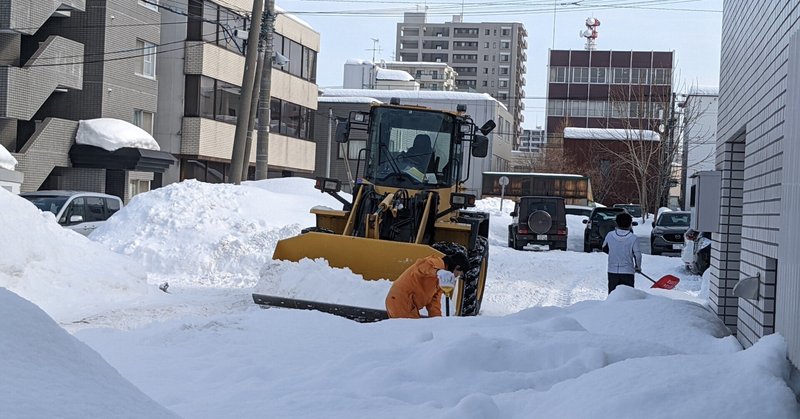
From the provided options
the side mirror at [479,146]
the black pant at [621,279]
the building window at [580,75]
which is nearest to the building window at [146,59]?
the side mirror at [479,146]

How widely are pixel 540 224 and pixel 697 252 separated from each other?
10.7m

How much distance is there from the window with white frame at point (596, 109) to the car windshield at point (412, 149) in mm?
83729

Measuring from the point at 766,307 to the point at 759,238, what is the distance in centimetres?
75

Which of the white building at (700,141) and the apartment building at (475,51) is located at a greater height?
the apartment building at (475,51)

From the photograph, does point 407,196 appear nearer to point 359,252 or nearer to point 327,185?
point 327,185

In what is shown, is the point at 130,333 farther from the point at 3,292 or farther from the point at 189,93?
the point at 189,93

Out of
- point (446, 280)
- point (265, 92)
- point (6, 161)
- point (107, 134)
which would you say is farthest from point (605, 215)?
point (446, 280)

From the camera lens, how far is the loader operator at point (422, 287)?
9680 mm

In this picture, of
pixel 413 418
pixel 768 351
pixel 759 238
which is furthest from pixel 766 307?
pixel 413 418

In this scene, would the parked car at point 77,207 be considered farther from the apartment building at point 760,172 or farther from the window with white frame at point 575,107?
the window with white frame at point 575,107

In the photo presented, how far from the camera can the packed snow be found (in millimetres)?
5625

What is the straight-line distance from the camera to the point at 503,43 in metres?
138

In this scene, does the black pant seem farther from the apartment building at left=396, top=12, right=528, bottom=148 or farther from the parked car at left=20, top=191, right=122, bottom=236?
the apartment building at left=396, top=12, right=528, bottom=148

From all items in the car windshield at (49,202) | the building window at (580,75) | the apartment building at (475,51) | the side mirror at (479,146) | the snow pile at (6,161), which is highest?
the apartment building at (475,51)
